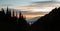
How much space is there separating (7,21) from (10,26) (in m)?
1.36

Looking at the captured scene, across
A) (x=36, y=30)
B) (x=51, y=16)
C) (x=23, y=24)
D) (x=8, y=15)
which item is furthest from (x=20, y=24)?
(x=51, y=16)

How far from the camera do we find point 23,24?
39094 mm

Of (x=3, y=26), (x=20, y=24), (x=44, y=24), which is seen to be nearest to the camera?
(x=44, y=24)

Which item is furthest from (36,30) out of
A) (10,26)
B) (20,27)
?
(20,27)

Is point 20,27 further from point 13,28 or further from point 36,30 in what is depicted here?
point 36,30

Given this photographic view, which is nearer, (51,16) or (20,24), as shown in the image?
(51,16)

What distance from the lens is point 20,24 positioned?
3853cm

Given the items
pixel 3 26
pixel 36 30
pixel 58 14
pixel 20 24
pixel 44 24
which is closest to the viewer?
pixel 58 14

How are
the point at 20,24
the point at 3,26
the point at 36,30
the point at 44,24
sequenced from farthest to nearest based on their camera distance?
the point at 20,24, the point at 3,26, the point at 36,30, the point at 44,24

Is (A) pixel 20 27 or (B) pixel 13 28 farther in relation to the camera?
(A) pixel 20 27

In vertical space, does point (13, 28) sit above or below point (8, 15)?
below

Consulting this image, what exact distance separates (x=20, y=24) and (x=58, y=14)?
60.6 feet

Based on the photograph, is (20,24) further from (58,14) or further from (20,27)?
(58,14)

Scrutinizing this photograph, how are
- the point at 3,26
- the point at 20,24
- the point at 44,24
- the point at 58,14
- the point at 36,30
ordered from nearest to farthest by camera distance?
the point at 58,14 < the point at 44,24 < the point at 36,30 < the point at 3,26 < the point at 20,24
